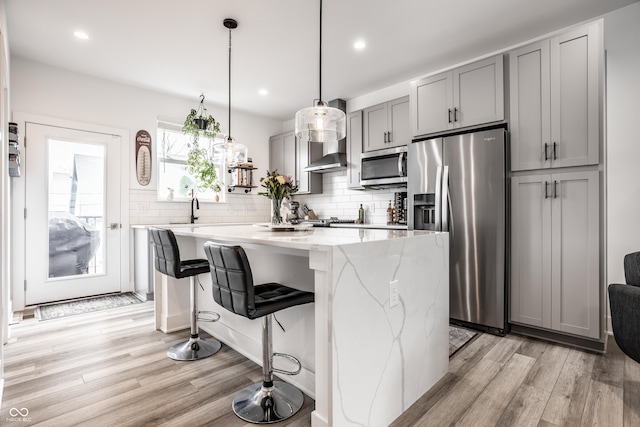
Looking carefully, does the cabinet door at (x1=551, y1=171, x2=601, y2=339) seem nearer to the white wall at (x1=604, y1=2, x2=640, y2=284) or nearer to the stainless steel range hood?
the white wall at (x1=604, y1=2, x2=640, y2=284)

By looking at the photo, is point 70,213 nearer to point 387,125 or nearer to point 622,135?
point 387,125

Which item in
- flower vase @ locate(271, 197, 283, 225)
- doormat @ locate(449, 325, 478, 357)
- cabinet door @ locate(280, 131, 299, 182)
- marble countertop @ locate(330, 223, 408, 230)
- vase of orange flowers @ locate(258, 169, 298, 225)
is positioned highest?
cabinet door @ locate(280, 131, 299, 182)

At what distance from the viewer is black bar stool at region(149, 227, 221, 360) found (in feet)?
7.50

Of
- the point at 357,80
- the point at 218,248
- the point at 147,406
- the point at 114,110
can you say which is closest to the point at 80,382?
the point at 147,406

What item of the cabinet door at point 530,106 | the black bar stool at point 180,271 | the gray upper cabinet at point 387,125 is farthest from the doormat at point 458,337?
the gray upper cabinet at point 387,125

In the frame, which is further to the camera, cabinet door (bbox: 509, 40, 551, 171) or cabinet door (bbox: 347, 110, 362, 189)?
cabinet door (bbox: 347, 110, 362, 189)

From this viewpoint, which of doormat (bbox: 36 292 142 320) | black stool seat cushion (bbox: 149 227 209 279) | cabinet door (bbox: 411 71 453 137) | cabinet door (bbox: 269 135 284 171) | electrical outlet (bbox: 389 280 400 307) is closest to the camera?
electrical outlet (bbox: 389 280 400 307)

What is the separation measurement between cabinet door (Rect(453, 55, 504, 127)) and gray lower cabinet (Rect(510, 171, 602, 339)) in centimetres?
64

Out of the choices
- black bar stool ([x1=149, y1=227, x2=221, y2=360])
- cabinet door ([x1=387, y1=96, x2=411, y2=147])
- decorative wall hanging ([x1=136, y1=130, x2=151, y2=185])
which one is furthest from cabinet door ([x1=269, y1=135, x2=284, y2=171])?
black bar stool ([x1=149, y1=227, x2=221, y2=360])

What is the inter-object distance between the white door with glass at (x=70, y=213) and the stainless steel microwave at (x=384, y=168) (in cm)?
317

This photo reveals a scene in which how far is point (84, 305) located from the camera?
3713 mm

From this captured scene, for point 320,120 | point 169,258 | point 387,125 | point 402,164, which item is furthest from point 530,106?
point 169,258

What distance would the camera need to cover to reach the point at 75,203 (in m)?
3.92

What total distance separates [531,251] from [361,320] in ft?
6.54
